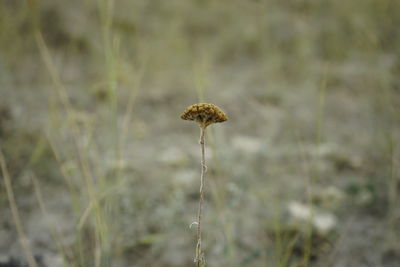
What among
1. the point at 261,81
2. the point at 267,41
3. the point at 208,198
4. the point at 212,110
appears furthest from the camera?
the point at 267,41

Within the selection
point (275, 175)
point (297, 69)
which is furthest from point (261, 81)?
point (275, 175)

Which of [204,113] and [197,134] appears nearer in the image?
Answer: [204,113]

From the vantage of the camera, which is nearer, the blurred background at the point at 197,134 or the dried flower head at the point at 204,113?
the dried flower head at the point at 204,113

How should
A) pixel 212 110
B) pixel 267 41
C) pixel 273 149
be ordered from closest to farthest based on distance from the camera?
1. pixel 212 110
2. pixel 273 149
3. pixel 267 41

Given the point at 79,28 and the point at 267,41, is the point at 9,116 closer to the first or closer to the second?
the point at 79,28
